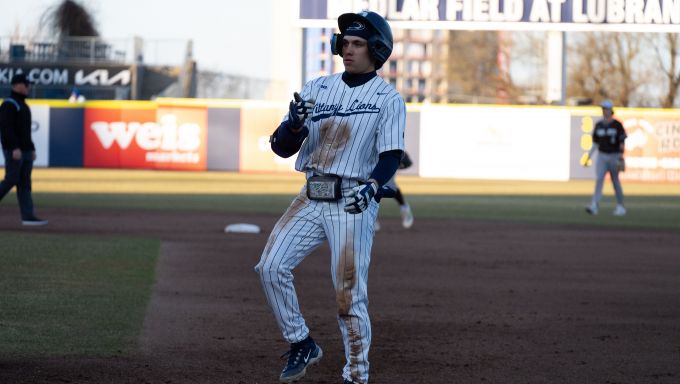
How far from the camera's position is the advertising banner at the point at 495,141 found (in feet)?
119

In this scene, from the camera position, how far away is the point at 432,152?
36438 millimetres

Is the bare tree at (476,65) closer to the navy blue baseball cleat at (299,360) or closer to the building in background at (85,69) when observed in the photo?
the building in background at (85,69)

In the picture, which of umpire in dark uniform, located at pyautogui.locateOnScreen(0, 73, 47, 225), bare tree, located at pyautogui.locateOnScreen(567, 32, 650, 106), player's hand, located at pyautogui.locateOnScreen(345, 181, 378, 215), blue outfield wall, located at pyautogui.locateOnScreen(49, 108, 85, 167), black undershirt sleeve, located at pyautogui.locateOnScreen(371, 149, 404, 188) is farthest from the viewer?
bare tree, located at pyautogui.locateOnScreen(567, 32, 650, 106)

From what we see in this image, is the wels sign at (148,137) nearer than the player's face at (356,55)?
No

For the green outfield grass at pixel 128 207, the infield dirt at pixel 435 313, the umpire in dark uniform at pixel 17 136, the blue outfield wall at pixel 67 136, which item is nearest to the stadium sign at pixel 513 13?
the green outfield grass at pixel 128 207

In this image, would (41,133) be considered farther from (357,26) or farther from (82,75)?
(357,26)

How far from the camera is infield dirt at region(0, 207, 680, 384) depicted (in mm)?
7074

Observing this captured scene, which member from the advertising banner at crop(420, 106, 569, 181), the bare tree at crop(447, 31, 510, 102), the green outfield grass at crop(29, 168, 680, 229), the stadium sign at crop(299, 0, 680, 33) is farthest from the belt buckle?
the bare tree at crop(447, 31, 510, 102)

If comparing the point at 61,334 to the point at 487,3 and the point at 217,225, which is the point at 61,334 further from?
the point at 487,3

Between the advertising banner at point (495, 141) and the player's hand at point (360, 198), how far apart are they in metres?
30.4

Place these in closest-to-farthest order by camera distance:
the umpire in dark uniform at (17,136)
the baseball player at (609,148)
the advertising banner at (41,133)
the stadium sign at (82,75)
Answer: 1. the umpire in dark uniform at (17,136)
2. the baseball player at (609,148)
3. the advertising banner at (41,133)
4. the stadium sign at (82,75)

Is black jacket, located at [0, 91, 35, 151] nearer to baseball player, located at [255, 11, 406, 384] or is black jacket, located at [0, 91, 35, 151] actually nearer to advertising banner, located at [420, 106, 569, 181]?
baseball player, located at [255, 11, 406, 384]

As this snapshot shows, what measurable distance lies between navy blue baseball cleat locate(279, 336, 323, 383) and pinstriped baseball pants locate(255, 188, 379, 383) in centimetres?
15

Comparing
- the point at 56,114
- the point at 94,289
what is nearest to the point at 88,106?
the point at 56,114
